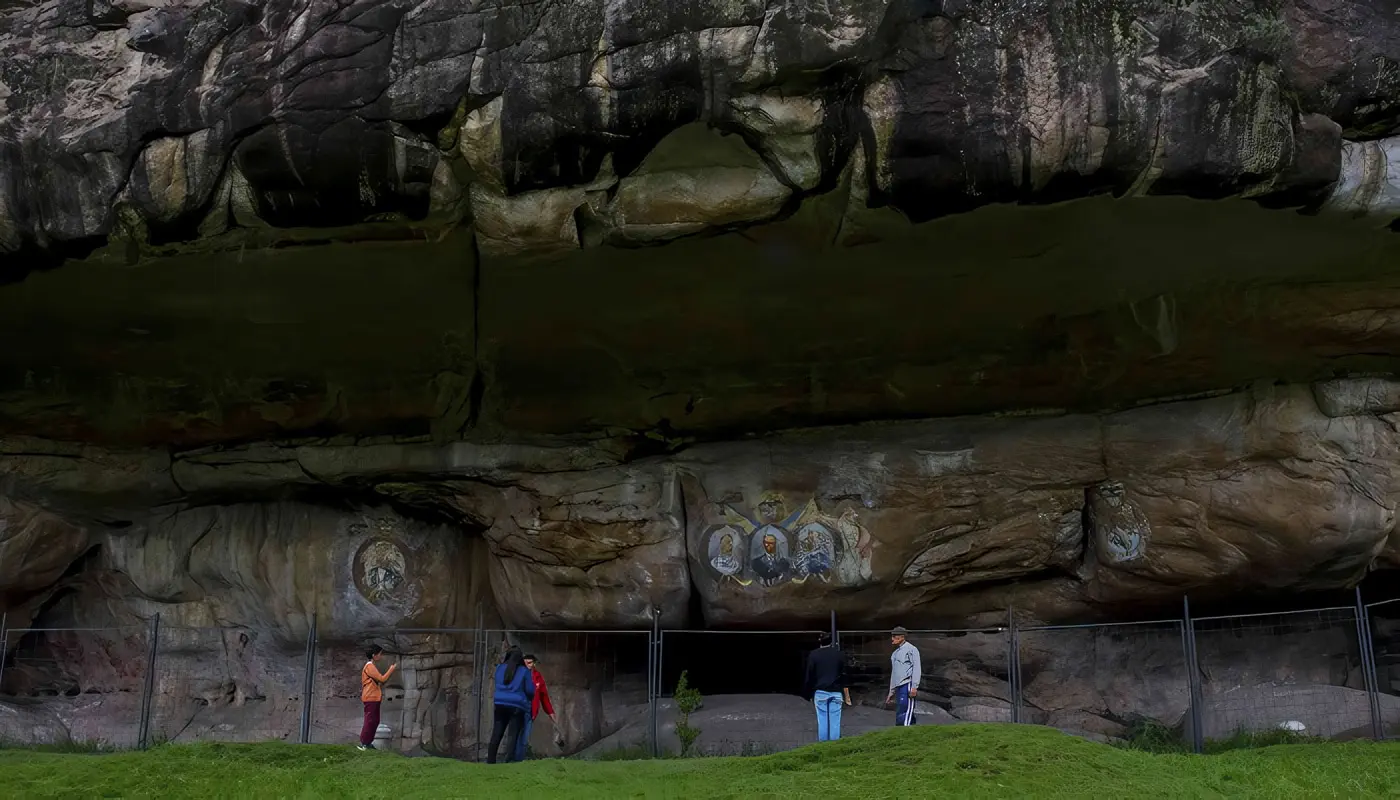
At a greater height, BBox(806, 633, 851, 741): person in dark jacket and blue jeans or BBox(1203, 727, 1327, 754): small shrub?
BBox(806, 633, 851, 741): person in dark jacket and blue jeans

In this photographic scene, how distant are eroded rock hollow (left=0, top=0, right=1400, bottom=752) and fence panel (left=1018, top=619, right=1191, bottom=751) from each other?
0.16 m

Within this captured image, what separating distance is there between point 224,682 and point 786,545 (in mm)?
6287

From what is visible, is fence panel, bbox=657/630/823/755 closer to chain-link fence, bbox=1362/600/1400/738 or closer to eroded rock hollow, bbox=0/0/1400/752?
eroded rock hollow, bbox=0/0/1400/752

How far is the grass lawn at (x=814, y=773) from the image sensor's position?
19.2ft

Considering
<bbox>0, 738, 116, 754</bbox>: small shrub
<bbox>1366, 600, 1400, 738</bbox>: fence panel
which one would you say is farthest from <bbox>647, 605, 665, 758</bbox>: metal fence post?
<bbox>1366, 600, 1400, 738</bbox>: fence panel

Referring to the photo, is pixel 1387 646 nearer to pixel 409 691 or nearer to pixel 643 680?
pixel 643 680

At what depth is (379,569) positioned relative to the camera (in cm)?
1183

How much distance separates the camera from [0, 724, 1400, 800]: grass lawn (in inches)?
230

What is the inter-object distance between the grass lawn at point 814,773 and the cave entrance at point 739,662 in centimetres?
490

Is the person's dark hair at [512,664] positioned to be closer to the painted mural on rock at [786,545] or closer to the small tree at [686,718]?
the small tree at [686,718]

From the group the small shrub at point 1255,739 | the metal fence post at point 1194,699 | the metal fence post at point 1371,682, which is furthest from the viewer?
the metal fence post at point 1194,699

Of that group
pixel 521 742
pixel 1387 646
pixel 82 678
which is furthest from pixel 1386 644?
pixel 82 678

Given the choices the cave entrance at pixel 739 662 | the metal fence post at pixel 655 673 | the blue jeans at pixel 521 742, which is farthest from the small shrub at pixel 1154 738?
the blue jeans at pixel 521 742

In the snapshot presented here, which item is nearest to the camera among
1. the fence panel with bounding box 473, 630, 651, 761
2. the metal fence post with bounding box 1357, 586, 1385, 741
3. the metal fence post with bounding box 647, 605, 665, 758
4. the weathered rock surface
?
the weathered rock surface
